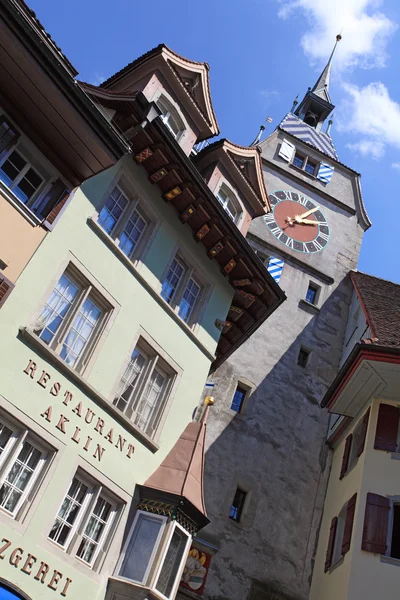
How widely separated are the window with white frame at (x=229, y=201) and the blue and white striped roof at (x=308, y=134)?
17999 millimetres

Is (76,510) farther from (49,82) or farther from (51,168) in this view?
(49,82)

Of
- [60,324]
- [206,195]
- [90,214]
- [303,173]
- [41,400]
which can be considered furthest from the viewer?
[303,173]

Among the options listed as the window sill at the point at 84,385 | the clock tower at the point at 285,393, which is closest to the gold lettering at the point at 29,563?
the window sill at the point at 84,385

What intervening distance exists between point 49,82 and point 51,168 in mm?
1467

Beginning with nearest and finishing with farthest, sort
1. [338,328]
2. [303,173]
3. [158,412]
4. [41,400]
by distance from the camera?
[41,400], [158,412], [338,328], [303,173]

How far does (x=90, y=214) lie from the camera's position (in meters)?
11.7

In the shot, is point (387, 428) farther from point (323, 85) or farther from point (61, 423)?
point (323, 85)

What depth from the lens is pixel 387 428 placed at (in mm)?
15648

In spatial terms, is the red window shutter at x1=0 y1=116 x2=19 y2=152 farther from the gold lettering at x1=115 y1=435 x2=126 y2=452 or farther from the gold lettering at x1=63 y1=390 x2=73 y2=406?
the gold lettering at x1=115 y1=435 x2=126 y2=452

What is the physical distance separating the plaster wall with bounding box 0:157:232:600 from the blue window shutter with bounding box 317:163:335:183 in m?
17.5

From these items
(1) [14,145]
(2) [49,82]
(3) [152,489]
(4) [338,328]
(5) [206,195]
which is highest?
(4) [338,328]

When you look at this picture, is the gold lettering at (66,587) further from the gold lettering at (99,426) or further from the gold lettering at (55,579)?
the gold lettering at (99,426)

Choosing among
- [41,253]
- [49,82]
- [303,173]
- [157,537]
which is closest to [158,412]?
[157,537]

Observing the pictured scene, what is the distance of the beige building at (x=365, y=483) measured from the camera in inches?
548
